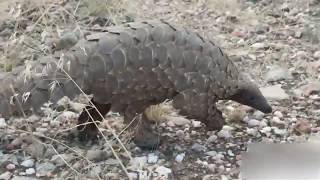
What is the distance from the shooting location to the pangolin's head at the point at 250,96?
3.43 meters

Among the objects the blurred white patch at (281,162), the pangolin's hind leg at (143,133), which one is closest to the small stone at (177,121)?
the pangolin's hind leg at (143,133)

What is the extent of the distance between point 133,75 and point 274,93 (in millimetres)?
1226

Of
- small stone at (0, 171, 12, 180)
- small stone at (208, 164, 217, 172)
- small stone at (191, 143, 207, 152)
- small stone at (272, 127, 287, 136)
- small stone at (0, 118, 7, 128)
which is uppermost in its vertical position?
small stone at (0, 118, 7, 128)

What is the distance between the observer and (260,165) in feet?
10.2

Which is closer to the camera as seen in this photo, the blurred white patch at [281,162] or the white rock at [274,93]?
the blurred white patch at [281,162]

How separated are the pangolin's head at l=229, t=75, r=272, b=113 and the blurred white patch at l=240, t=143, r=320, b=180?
0.22 meters

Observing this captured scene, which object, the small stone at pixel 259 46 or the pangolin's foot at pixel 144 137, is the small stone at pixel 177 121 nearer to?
the pangolin's foot at pixel 144 137

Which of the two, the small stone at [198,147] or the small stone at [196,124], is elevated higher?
the small stone at [196,124]

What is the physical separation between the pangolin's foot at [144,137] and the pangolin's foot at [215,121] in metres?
0.27

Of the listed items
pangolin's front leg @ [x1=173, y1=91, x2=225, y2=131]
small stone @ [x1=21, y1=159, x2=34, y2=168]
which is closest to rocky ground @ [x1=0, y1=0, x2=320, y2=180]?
small stone @ [x1=21, y1=159, x2=34, y2=168]

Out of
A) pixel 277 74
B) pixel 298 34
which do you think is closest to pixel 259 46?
pixel 298 34

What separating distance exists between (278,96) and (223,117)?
1.73 ft

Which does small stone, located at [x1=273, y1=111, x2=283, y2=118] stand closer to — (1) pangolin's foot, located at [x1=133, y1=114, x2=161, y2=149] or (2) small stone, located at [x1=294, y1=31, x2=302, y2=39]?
(1) pangolin's foot, located at [x1=133, y1=114, x2=161, y2=149]

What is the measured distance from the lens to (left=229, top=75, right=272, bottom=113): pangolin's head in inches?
135
